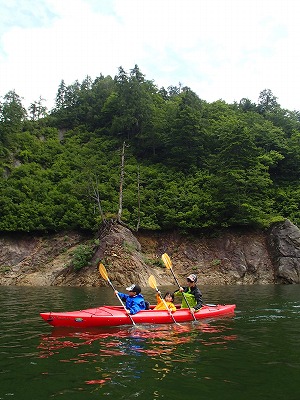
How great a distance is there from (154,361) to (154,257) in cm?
2428

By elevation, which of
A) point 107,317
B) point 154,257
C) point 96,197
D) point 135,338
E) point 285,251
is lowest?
point 135,338

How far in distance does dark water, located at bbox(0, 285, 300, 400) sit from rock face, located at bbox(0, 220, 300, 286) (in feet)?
49.6

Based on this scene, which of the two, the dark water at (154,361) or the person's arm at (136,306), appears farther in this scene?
the person's arm at (136,306)

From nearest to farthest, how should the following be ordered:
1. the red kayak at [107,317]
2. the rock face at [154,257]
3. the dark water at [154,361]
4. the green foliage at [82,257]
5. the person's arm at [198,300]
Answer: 1. the dark water at [154,361]
2. the red kayak at [107,317]
3. the person's arm at [198,300]
4. the rock face at [154,257]
5. the green foliage at [82,257]

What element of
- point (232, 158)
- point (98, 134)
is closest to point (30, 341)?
point (232, 158)

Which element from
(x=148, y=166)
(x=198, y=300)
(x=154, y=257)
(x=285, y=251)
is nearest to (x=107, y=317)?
(x=198, y=300)

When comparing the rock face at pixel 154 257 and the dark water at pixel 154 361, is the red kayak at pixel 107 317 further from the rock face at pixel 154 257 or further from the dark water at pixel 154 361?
the rock face at pixel 154 257

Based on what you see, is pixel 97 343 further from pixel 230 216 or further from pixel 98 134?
pixel 98 134

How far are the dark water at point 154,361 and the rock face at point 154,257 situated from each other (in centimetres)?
1512

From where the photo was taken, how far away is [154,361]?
662 cm

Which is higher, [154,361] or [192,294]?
[192,294]

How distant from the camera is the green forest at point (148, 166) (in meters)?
31.9

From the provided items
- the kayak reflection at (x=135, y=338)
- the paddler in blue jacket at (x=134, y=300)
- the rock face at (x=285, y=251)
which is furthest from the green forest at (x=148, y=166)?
the kayak reflection at (x=135, y=338)

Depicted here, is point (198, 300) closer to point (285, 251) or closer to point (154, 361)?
point (154, 361)
